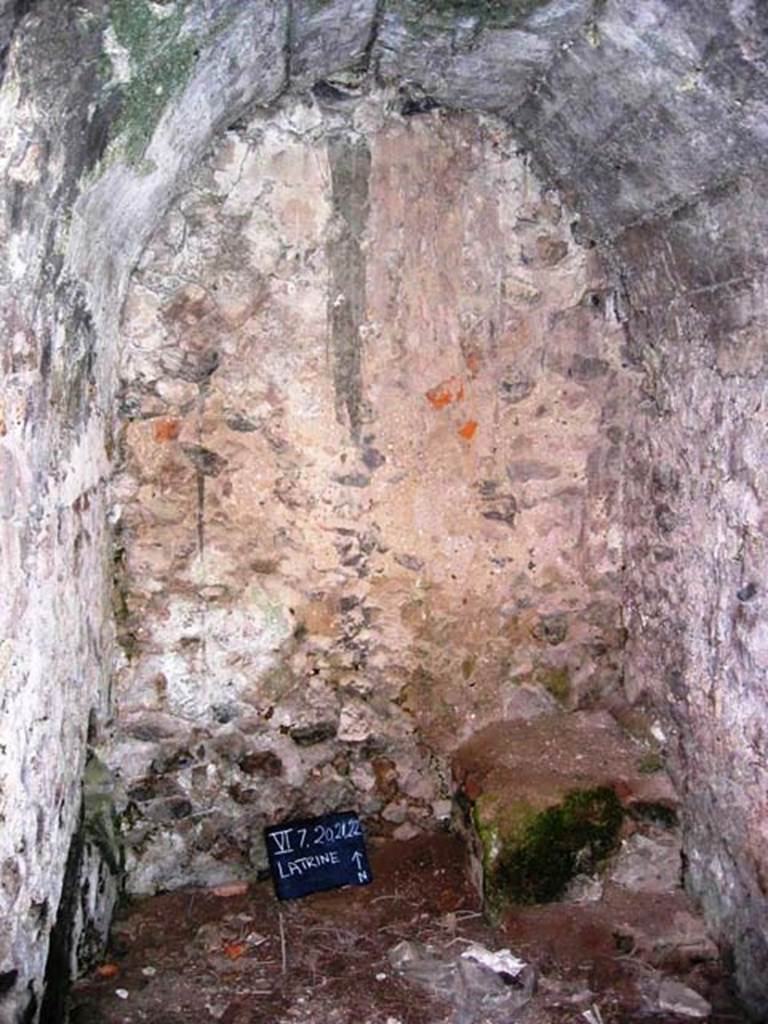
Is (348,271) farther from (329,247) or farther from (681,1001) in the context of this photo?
(681,1001)

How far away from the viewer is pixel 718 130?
6.68 ft

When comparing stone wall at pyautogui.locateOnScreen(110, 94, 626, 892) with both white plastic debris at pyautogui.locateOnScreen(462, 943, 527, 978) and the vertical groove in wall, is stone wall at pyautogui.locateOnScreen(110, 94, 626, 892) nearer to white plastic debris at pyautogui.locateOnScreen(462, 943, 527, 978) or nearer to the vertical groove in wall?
the vertical groove in wall

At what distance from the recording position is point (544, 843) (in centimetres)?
281

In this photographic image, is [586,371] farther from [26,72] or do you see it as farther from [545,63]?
[26,72]

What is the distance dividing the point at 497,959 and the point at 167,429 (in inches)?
65.7

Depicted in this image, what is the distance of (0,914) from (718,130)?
6.78ft

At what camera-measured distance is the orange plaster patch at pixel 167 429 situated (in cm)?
284

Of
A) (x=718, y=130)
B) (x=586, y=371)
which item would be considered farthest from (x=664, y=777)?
(x=718, y=130)

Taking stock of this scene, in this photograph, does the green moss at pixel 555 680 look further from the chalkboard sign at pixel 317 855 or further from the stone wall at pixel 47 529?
the stone wall at pixel 47 529

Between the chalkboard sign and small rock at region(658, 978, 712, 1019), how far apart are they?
0.89 metres

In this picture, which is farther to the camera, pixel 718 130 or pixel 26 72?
pixel 718 130

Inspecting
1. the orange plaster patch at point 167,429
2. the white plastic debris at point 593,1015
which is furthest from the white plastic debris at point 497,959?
the orange plaster patch at point 167,429

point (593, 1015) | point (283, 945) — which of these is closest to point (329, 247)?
point (283, 945)

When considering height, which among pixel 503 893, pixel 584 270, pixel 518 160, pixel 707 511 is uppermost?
pixel 518 160
